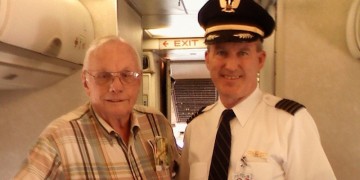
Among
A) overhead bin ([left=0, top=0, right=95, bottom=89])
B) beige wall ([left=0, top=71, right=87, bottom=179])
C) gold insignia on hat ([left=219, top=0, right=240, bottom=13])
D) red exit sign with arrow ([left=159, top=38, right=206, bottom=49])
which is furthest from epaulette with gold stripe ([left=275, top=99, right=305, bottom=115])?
red exit sign with arrow ([left=159, top=38, right=206, bottom=49])

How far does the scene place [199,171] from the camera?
1341 mm

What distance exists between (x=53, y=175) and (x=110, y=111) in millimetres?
284

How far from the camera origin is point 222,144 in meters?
1.28

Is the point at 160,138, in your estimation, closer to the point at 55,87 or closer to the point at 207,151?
the point at 207,151

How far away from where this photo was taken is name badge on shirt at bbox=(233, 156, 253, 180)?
1217 millimetres

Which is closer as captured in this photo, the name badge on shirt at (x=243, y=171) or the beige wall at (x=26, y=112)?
the name badge on shirt at (x=243, y=171)

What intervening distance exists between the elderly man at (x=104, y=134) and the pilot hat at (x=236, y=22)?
31 cm

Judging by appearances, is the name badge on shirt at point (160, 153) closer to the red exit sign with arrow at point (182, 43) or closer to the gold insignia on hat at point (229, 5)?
the gold insignia on hat at point (229, 5)

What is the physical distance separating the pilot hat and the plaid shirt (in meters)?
0.46

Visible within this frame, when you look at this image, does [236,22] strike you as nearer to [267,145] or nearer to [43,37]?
[267,145]

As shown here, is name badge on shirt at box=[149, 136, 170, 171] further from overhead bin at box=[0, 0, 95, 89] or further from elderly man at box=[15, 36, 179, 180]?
overhead bin at box=[0, 0, 95, 89]

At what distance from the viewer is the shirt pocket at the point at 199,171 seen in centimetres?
132

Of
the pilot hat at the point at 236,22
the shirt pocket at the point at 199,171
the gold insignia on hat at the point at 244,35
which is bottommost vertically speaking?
the shirt pocket at the point at 199,171

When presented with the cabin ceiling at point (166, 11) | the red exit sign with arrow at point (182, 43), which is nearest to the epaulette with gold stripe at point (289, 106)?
the cabin ceiling at point (166, 11)
